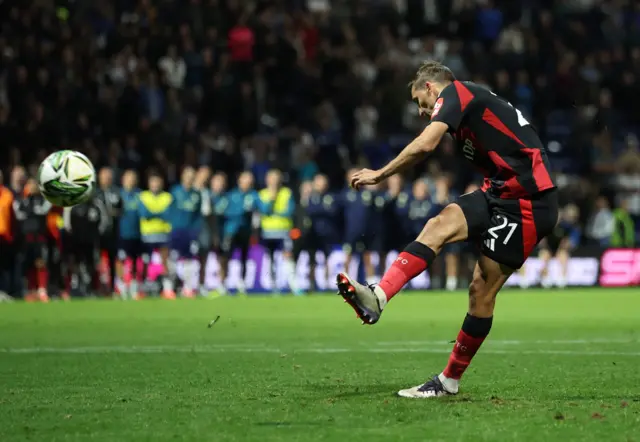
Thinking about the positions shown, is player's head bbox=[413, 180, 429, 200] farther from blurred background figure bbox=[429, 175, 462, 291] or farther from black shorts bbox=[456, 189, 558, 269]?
black shorts bbox=[456, 189, 558, 269]

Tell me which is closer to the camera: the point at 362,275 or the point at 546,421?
the point at 546,421

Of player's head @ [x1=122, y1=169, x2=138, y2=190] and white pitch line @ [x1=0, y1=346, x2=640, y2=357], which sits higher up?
player's head @ [x1=122, y1=169, x2=138, y2=190]

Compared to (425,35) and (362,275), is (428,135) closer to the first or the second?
(362,275)

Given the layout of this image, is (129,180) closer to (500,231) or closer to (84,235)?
(84,235)

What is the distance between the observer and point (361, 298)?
6473 mm

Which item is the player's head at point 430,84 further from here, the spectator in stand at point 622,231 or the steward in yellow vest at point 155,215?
the spectator in stand at point 622,231

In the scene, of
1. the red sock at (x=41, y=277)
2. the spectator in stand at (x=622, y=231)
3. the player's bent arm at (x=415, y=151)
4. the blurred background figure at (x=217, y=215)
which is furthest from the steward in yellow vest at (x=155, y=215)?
the player's bent arm at (x=415, y=151)

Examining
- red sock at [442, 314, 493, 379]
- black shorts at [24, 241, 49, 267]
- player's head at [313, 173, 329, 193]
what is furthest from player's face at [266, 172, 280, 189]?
red sock at [442, 314, 493, 379]

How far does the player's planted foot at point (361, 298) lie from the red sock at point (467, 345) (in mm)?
1018

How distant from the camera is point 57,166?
11.3 m

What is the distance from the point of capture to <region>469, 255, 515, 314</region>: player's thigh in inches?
284

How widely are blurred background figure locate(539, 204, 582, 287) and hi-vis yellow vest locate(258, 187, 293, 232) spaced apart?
204 inches

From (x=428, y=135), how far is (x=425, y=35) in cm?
1943

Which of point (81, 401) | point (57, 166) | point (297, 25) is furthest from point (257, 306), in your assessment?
point (81, 401)
